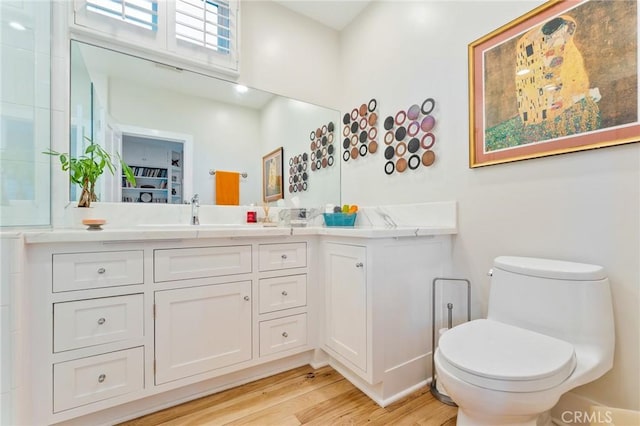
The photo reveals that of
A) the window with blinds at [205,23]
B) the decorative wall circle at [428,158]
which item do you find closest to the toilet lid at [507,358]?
the decorative wall circle at [428,158]

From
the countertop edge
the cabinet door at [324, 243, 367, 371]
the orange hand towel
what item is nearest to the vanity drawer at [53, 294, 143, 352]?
the countertop edge

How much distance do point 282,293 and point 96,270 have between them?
880 mm

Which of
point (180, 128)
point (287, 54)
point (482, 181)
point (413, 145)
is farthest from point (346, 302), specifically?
point (287, 54)

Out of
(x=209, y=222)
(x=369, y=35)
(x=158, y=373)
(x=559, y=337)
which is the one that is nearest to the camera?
(x=559, y=337)

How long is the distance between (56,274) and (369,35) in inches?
94.4

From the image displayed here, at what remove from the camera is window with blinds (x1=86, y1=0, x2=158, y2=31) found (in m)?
1.56

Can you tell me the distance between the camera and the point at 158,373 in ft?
4.29

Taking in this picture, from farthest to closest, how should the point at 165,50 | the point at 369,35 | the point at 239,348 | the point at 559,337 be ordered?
the point at 369,35 < the point at 165,50 < the point at 239,348 < the point at 559,337

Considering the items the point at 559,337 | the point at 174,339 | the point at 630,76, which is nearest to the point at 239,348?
the point at 174,339

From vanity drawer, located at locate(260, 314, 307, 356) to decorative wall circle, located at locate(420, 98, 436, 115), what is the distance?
4.78 ft

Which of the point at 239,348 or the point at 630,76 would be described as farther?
the point at 239,348

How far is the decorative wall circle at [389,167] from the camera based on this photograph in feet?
6.50

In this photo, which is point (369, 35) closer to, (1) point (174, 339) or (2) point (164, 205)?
(2) point (164, 205)

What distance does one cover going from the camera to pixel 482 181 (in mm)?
1492
